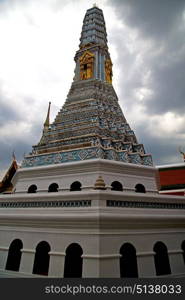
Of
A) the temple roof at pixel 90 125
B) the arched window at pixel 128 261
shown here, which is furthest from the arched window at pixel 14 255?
A: the temple roof at pixel 90 125

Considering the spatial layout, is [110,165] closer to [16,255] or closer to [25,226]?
[25,226]

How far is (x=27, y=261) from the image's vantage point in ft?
20.2

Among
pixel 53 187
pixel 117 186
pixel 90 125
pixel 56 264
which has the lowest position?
pixel 56 264

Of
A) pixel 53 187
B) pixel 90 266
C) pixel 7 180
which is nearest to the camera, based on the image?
pixel 90 266

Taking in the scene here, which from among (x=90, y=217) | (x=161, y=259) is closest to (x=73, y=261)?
(x=90, y=217)

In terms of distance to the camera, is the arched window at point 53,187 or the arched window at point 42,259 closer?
the arched window at point 42,259

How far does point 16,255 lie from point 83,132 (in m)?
6.24

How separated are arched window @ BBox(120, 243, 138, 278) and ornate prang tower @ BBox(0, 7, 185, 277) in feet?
0.08

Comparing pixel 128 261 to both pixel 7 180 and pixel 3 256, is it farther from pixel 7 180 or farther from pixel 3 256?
pixel 7 180

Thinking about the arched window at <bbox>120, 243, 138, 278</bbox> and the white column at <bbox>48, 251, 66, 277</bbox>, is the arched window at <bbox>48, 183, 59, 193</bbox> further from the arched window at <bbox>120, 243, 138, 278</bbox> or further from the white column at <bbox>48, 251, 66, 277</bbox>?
the arched window at <bbox>120, 243, 138, 278</bbox>

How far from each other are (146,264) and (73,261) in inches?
89.4

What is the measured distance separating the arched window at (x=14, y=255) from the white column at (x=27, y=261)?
0.32 metres

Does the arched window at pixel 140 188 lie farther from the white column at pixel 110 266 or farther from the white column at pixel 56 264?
the white column at pixel 56 264

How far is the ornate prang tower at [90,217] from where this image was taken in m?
5.65
